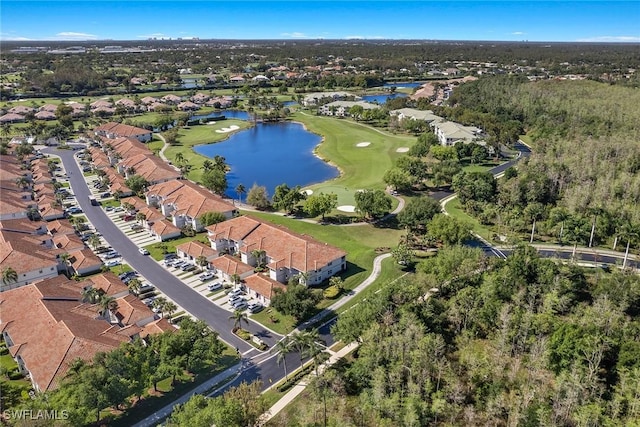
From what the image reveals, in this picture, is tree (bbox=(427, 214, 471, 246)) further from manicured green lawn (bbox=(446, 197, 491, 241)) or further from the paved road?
the paved road

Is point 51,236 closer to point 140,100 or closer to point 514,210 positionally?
point 514,210

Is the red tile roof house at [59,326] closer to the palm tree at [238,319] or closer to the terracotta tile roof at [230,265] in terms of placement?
the palm tree at [238,319]

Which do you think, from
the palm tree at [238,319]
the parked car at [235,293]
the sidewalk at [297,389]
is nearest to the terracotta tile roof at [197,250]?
the parked car at [235,293]

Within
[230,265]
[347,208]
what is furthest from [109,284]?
[347,208]

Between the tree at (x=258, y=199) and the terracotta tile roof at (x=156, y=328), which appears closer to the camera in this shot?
the terracotta tile roof at (x=156, y=328)

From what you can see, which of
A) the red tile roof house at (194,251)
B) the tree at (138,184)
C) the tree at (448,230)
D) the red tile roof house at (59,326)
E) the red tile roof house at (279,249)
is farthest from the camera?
the tree at (138,184)

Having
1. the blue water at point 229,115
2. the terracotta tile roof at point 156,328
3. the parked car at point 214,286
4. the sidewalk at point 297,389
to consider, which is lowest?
the sidewalk at point 297,389

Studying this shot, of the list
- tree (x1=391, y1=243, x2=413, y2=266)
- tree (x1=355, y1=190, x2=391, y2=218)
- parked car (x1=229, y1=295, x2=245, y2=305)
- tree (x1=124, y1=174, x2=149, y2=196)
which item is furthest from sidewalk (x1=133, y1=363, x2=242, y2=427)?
tree (x1=124, y1=174, x2=149, y2=196)
